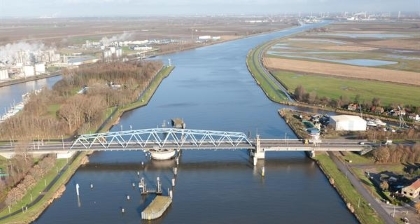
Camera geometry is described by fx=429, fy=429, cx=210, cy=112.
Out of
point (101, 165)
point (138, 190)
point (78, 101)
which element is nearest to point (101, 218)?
point (138, 190)

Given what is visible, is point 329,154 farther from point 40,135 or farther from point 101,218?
point 40,135

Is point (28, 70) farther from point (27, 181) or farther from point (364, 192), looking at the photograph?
point (364, 192)

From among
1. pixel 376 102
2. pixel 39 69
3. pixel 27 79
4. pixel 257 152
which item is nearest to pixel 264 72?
pixel 376 102

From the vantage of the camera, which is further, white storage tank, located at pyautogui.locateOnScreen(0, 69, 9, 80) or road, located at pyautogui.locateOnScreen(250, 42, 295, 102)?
white storage tank, located at pyautogui.locateOnScreen(0, 69, 9, 80)

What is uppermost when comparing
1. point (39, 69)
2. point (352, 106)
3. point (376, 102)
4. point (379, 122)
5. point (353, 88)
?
point (39, 69)

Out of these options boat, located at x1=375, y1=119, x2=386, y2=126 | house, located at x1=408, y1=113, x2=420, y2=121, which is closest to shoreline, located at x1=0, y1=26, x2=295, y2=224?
boat, located at x1=375, y1=119, x2=386, y2=126

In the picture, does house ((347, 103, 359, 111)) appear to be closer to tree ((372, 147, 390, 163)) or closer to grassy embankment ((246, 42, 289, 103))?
grassy embankment ((246, 42, 289, 103))
